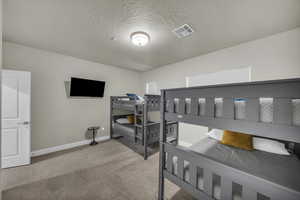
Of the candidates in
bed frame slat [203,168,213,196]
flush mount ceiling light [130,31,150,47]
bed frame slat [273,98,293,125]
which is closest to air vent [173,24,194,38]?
flush mount ceiling light [130,31,150,47]

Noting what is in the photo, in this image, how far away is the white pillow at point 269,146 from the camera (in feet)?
4.95

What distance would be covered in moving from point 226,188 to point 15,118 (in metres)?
3.41

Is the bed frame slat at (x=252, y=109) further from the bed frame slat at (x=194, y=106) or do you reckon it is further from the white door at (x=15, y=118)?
the white door at (x=15, y=118)

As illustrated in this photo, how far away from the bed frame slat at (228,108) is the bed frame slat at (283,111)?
0.23 metres

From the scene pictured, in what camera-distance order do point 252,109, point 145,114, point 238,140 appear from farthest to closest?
1. point 145,114
2. point 238,140
3. point 252,109

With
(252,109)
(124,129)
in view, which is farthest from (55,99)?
(252,109)

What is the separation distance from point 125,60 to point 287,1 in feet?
9.79

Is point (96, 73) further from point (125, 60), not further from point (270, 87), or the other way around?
point (270, 87)

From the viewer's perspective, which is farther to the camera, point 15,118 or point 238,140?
point 15,118

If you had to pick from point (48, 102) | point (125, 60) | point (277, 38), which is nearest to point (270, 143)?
point (277, 38)

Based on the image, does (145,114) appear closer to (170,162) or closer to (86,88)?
(170,162)

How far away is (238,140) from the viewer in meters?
1.71

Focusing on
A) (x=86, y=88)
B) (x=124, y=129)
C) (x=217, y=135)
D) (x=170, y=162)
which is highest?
(x=86, y=88)

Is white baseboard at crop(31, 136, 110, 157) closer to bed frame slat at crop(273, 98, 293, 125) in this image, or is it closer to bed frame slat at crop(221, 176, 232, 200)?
bed frame slat at crop(221, 176, 232, 200)
